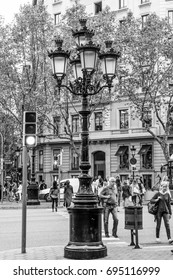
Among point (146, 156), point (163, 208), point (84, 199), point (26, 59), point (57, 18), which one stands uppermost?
point (57, 18)

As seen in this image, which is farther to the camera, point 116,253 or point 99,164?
point 99,164

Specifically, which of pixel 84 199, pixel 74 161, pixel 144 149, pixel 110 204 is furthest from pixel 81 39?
pixel 74 161

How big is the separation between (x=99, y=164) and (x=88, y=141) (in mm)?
40787

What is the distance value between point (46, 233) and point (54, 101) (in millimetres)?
20927

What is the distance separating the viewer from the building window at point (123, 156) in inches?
1940

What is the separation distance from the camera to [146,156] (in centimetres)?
4800

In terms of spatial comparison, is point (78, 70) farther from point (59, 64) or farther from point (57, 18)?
point (57, 18)

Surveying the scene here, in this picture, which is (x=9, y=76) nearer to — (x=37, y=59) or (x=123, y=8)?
(x=37, y=59)

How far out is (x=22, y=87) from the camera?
1422 inches

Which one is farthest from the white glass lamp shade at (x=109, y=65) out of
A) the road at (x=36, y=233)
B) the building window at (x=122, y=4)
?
the building window at (x=122, y=4)

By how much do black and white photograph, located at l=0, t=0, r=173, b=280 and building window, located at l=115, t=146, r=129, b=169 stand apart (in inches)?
4.1

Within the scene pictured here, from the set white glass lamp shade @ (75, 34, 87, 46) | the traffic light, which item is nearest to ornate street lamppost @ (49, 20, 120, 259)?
white glass lamp shade @ (75, 34, 87, 46)

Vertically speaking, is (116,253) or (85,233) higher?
(85,233)
